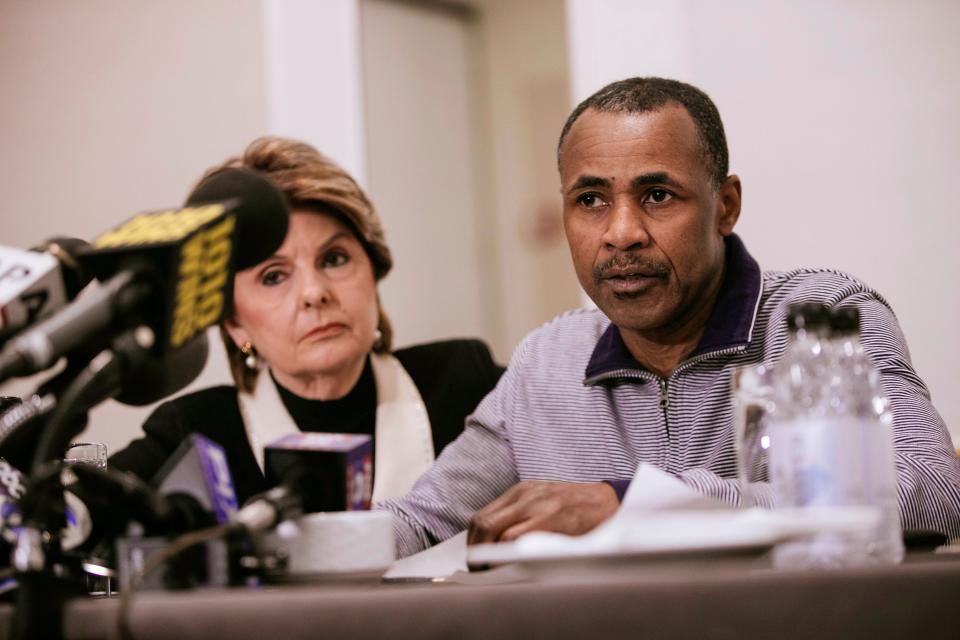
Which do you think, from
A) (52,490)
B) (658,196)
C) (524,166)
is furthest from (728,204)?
(524,166)

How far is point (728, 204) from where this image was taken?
4.97ft

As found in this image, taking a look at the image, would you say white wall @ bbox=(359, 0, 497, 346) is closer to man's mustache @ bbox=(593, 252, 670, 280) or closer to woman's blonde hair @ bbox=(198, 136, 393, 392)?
woman's blonde hair @ bbox=(198, 136, 393, 392)

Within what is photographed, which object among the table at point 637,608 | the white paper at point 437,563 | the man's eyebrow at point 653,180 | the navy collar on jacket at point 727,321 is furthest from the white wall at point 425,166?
the table at point 637,608

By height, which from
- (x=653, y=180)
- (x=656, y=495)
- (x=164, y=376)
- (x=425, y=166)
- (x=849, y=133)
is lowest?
(x=656, y=495)

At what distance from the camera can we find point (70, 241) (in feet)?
A: 2.92

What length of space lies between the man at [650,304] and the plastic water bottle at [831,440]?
0.48 meters

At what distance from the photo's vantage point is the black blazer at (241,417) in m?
1.88

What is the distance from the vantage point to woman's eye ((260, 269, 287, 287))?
1.90m

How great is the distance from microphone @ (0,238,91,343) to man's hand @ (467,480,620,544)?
0.40 m

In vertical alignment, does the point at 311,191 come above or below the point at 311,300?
above

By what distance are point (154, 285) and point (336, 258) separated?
1212mm

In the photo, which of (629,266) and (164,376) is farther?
(629,266)

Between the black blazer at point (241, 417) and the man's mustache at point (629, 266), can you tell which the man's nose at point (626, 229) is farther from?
the black blazer at point (241, 417)

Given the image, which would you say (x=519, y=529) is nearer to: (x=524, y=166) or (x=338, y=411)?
(x=338, y=411)
